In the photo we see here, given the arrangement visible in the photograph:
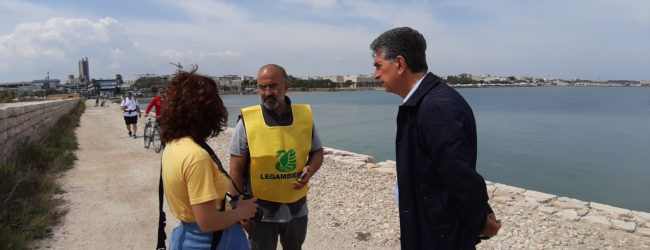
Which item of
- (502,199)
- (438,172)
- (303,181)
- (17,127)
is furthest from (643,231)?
(17,127)

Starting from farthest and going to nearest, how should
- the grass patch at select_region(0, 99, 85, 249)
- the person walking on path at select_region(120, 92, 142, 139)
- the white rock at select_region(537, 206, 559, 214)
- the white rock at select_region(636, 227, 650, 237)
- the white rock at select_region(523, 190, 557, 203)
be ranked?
the person walking on path at select_region(120, 92, 142, 139), the white rock at select_region(523, 190, 557, 203), the white rock at select_region(537, 206, 559, 214), the white rock at select_region(636, 227, 650, 237), the grass patch at select_region(0, 99, 85, 249)

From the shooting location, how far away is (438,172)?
1958 mm

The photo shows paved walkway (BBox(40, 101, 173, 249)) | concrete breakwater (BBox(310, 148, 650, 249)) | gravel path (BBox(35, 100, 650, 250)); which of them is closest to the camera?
paved walkway (BBox(40, 101, 173, 249))

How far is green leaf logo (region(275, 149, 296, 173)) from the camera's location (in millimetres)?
2955

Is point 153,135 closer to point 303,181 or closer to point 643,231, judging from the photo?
point 303,181

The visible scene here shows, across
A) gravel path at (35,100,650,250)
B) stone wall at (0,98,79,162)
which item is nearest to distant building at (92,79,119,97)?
stone wall at (0,98,79,162)

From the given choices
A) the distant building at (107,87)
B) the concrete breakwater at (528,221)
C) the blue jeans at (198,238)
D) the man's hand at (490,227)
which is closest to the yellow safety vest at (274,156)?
the blue jeans at (198,238)

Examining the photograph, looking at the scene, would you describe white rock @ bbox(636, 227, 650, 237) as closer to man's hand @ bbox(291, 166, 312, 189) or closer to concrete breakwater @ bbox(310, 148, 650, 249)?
concrete breakwater @ bbox(310, 148, 650, 249)

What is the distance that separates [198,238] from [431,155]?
119 cm

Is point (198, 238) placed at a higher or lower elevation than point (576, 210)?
higher

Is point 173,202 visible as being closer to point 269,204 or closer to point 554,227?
point 269,204

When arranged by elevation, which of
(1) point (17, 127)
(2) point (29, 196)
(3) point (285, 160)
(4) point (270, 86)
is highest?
(4) point (270, 86)

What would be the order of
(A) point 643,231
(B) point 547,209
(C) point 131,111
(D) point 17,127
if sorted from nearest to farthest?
(A) point 643,231 < (B) point 547,209 < (D) point 17,127 < (C) point 131,111

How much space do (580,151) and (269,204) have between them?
843 inches
